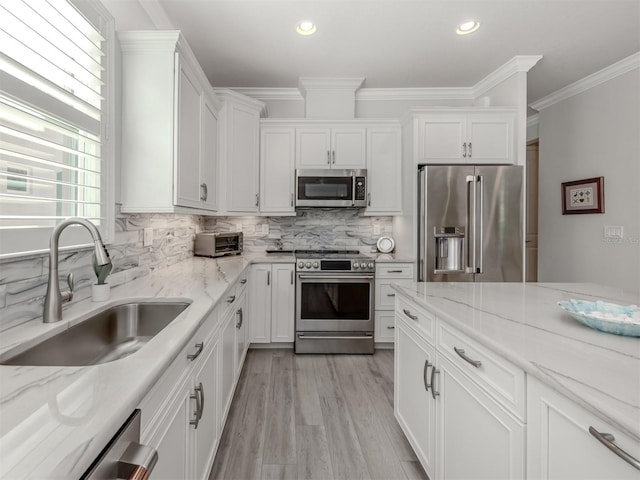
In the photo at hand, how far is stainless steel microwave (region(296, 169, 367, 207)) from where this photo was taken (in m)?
3.30

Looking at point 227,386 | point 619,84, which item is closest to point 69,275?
point 227,386

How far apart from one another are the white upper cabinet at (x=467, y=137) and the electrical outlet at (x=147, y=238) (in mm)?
2403

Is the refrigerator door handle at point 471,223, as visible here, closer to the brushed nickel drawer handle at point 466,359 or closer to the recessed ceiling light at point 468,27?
the recessed ceiling light at point 468,27

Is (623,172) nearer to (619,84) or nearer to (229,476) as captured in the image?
(619,84)

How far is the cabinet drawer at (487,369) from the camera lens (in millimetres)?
880

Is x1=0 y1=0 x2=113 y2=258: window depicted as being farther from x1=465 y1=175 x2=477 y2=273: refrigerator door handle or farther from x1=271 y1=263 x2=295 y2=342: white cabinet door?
x1=465 y1=175 x2=477 y2=273: refrigerator door handle

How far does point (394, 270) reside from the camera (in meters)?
3.14

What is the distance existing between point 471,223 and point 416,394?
1.86 meters

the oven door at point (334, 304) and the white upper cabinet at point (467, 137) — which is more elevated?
the white upper cabinet at point (467, 137)

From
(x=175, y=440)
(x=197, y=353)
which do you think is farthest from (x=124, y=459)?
(x=197, y=353)

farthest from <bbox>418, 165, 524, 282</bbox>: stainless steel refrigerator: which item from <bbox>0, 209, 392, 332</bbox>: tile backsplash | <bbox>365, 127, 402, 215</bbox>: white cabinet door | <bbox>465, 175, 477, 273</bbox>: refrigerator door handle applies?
<bbox>0, 209, 392, 332</bbox>: tile backsplash

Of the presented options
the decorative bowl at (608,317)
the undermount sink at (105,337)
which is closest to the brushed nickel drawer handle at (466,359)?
the decorative bowl at (608,317)

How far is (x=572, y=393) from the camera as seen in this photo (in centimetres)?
67

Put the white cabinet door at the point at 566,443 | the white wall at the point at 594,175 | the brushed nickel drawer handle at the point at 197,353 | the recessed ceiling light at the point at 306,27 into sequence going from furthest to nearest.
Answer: the white wall at the point at 594,175
the recessed ceiling light at the point at 306,27
the brushed nickel drawer handle at the point at 197,353
the white cabinet door at the point at 566,443
